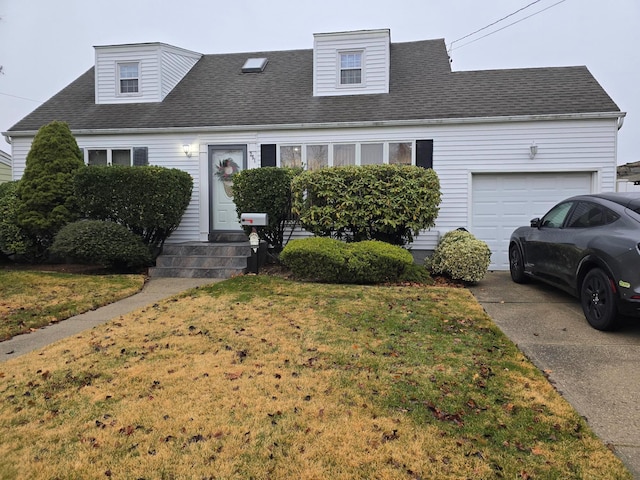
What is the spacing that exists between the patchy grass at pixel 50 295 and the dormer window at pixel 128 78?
6.20 metres

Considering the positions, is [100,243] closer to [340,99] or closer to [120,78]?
[120,78]

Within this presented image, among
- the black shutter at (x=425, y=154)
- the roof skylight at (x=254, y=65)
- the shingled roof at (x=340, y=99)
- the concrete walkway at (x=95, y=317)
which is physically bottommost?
the concrete walkway at (x=95, y=317)

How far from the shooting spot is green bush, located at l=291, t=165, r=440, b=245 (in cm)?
827

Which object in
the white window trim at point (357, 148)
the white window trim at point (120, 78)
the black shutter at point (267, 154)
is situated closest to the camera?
the white window trim at point (357, 148)

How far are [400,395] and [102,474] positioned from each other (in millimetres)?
1966

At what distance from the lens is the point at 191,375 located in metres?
3.52

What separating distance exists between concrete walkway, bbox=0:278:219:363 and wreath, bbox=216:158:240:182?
3154 millimetres

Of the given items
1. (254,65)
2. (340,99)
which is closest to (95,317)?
(340,99)

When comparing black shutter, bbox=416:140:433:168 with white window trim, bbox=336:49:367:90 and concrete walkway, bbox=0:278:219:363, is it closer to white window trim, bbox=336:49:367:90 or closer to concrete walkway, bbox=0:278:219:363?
white window trim, bbox=336:49:367:90

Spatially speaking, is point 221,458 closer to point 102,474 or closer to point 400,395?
point 102,474

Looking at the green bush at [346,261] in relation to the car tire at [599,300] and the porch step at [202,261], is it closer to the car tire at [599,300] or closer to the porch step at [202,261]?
the porch step at [202,261]

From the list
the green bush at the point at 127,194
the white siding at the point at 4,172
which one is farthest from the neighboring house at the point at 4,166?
the green bush at the point at 127,194

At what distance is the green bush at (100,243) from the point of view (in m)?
8.21

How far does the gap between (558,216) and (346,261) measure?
3387mm
